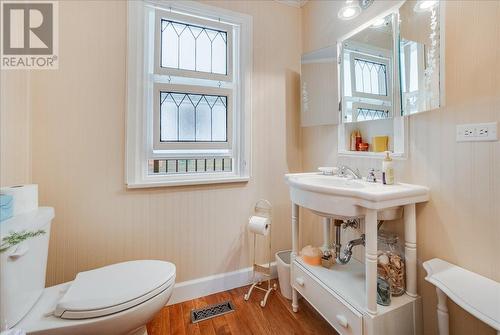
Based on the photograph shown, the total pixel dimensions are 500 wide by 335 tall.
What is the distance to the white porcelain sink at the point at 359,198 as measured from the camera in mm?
1061

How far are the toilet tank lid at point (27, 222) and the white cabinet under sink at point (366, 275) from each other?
1.35 metres

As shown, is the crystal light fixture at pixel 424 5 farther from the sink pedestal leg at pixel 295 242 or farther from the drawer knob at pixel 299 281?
the drawer knob at pixel 299 281

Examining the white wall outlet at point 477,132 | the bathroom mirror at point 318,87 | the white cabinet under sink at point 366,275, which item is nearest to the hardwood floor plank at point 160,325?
the white cabinet under sink at point 366,275

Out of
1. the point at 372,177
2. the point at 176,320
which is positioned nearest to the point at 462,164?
the point at 372,177

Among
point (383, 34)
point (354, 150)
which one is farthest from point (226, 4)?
point (354, 150)

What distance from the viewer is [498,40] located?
952 mm

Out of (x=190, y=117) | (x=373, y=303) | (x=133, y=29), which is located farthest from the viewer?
(x=190, y=117)

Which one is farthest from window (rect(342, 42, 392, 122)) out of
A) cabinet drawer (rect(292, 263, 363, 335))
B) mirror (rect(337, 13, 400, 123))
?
cabinet drawer (rect(292, 263, 363, 335))

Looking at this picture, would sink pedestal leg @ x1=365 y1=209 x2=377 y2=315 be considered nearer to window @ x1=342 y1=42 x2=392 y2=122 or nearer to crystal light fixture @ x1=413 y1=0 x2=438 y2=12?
window @ x1=342 y1=42 x2=392 y2=122

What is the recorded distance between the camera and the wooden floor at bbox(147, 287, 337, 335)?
144 centimetres

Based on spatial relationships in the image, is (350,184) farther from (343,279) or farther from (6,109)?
(6,109)

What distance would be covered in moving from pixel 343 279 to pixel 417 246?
451mm

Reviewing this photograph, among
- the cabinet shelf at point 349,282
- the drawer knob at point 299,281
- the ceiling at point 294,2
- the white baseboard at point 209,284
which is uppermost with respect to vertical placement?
the ceiling at point 294,2

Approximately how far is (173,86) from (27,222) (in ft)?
3.88
